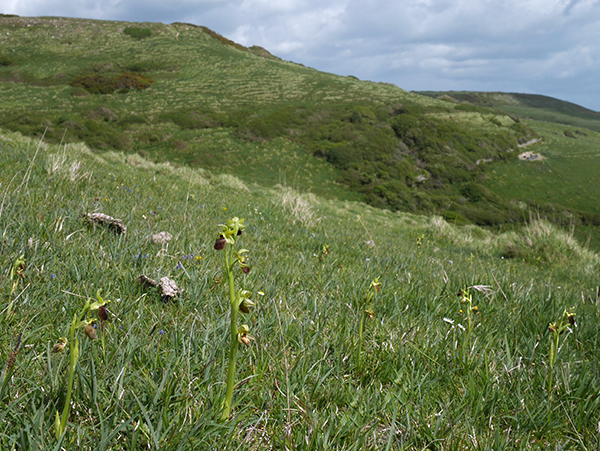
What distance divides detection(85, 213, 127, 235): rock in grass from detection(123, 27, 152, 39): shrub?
3472 inches

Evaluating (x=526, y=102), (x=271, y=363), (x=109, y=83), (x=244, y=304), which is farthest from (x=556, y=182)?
(x=526, y=102)

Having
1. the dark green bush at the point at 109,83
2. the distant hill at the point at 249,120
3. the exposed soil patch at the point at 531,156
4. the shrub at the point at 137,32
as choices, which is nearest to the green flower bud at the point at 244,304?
the distant hill at the point at 249,120

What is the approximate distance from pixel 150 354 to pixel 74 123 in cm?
4002

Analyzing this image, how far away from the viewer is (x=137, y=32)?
7500 centimetres

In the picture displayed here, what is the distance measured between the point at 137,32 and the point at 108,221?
9041 centimetres

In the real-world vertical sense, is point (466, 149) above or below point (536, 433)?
above

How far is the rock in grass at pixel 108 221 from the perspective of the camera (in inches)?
119

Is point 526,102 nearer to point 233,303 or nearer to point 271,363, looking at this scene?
point 271,363

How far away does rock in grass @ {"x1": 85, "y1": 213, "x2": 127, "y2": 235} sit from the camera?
3018mm

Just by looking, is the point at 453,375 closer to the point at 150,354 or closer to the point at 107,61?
the point at 150,354

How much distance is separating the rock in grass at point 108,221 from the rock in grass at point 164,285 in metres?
1.04

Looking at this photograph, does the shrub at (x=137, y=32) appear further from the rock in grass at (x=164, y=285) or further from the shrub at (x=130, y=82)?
the rock in grass at (x=164, y=285)

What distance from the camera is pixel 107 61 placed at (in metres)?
59.8

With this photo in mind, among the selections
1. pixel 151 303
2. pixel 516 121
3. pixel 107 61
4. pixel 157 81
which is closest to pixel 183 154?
pixel 157 81
